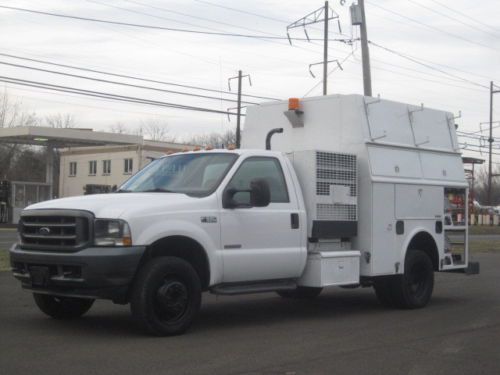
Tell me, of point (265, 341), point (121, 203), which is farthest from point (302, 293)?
point (121, 203)

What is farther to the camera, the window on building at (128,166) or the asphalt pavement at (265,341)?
the window on building at (128,166)

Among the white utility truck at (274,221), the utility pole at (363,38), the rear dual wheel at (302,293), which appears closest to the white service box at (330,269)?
the white utility truck at (274,221)

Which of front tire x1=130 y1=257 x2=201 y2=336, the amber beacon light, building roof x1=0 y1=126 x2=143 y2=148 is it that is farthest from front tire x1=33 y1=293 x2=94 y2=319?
building roof x1=0 y1=126 x2=143 y2=148

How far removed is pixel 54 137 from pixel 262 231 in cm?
3458

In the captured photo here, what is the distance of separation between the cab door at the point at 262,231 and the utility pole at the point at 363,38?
16.6 m

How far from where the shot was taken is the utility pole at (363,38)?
26.0 metres

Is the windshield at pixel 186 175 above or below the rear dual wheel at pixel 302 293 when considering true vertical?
above

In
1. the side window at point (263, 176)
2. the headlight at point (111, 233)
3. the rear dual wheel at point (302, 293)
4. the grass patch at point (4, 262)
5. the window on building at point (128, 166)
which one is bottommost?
the rear dual wheel at point (302, 293)

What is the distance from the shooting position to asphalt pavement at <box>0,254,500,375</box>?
22.9ft

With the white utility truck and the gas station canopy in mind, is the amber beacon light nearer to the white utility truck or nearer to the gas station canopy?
the white utility truck

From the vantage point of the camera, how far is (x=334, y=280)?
10.0 metres

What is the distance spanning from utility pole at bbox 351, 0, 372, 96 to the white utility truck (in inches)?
526

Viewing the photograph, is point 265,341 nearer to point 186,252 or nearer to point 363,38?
point 186,252

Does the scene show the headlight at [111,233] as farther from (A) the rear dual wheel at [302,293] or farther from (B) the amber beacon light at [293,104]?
(A) the rear dual wheel at [302,293]
